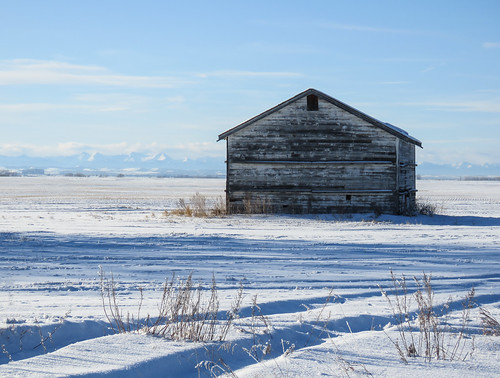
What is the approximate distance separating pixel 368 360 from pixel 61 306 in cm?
380

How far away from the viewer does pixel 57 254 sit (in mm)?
12648

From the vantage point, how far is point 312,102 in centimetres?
2541

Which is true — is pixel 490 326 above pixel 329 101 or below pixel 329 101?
below

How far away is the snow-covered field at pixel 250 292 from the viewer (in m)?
4.93

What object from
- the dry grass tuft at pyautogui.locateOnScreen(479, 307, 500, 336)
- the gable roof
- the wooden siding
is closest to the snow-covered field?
the dry grass tuft at pyautogui.locateOnScreen(479, 307, 500, 336)

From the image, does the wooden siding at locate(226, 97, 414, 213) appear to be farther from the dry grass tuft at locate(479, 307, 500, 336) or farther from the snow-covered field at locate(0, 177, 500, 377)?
the dry grass tuft at locate(479, 307, 500, 336)

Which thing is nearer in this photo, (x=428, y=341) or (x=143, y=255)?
(x=428, y=341)

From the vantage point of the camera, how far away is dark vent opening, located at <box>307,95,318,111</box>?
25375 mm

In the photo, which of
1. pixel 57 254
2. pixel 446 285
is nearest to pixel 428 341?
pixel 446 285

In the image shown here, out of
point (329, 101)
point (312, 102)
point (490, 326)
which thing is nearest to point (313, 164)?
point (312, 102)

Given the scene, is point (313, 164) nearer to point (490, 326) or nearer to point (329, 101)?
point (329, 101)

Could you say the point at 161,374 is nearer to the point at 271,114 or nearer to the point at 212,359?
the point at 212,359

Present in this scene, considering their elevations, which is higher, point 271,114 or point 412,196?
point 271,114

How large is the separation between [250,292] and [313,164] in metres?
17.3
